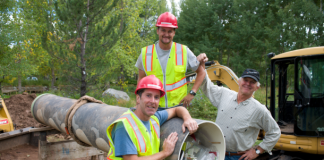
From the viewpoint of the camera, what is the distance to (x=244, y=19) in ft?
73.8

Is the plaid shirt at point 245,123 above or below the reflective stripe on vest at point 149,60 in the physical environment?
below

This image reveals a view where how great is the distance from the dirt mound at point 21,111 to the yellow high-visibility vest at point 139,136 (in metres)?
7.17

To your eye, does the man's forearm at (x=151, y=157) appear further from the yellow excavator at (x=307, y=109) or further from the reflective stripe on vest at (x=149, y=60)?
the yellow excavator at (x=307, y=109)

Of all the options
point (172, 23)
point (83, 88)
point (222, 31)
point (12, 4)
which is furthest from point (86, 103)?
point (222, 31)

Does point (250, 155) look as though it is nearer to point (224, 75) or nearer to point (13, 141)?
point (224, 75)

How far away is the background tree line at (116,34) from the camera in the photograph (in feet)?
29.8

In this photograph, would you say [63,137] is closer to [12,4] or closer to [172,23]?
[172,23]

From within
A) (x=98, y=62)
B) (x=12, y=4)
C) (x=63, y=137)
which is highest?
(x=12, y=4)

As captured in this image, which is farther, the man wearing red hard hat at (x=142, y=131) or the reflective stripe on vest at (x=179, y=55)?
the reflective stripe on vest at (x=179, y=55)

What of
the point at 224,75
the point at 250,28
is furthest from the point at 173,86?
the point at 250,28

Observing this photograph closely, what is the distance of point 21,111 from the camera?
9.29 metres

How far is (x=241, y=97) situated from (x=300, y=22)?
57.8ft

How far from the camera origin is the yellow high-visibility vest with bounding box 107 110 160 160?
1918 mm

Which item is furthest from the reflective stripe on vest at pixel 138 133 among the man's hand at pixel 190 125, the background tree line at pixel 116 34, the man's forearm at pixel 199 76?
the background tree line at pixel 116 34
